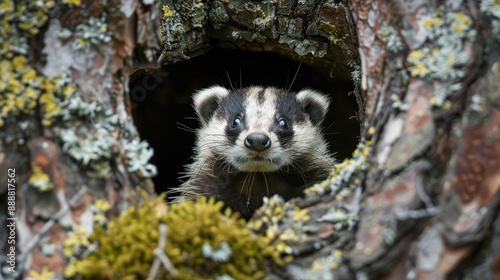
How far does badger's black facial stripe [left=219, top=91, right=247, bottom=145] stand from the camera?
5.46 metres

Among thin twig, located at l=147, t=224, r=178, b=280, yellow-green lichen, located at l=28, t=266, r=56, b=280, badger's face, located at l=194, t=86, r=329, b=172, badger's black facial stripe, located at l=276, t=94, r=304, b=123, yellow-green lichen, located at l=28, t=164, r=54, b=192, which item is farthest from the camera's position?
badger's black facial stripe, located at l=276, t=94, r=304, b=123

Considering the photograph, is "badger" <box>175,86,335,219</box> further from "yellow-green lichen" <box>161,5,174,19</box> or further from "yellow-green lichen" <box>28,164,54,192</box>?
"yellow-green lichen" <box>28,164,54,192</box>

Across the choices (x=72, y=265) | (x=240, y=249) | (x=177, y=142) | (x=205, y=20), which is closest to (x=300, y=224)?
(x=240, y=249)

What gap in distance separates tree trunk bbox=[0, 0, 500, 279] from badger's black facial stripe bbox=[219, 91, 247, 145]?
2.25m

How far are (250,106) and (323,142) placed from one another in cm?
81

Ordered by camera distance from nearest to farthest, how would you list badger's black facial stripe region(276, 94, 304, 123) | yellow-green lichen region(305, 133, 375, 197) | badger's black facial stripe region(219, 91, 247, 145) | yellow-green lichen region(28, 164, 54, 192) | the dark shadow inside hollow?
yellow-green lichen region(28, 164, 54, 192), yellow-green lichen region(305, 133, 375, 197), badger's black facial stripe region(219, 91, 247, 145), badger's black facial stripe region(276, 94, 304, 123), the dark shadow inside hollow

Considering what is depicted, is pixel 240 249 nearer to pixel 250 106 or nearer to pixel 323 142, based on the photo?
pixel 250 106

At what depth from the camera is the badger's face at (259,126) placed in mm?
5180

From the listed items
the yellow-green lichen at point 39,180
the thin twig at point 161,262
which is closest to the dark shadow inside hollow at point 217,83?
the yellow-green lichen at point 39,180

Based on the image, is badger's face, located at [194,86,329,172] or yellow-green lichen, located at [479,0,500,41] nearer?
yellow-green lichen, located at [479,0,500,41]

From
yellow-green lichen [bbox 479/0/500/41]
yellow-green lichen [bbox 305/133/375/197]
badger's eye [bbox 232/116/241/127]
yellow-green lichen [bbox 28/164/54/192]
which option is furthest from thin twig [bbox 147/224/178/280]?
badger's eye [bbox 232/116/241/127]

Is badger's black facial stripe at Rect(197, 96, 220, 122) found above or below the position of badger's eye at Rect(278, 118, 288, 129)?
below

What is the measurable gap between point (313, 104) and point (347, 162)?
2747 millimetres

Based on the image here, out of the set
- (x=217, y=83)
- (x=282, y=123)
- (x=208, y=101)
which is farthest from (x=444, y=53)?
(x=217, y=83)
